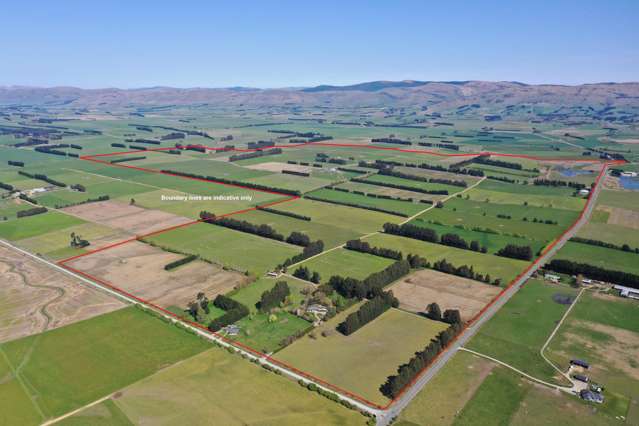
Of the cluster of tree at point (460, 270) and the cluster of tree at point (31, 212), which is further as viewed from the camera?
the cluster of tree at point (31, 212)

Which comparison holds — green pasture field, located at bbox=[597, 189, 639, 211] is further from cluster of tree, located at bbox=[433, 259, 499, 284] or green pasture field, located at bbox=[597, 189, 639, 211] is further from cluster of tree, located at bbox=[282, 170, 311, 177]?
cluster of tree, located at bbox=[282, 170, 311, 177]

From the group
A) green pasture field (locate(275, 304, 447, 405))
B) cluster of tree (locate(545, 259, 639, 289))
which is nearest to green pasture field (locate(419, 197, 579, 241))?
cluster of tree (locate(545, 259, 639, 289))

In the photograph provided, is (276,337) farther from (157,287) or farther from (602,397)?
(602,397)

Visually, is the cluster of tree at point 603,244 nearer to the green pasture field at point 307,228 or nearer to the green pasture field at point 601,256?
the green pasture field at point 601,256

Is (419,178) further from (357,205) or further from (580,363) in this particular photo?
(580,363)

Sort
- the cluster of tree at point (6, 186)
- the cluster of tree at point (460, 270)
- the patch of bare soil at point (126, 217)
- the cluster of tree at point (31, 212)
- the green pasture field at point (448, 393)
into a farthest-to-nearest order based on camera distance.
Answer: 1. the cluster of tree at point (6, 186)
2. the cluster of tree at point (31, 212)
3. the patch of bare soil at point (126, 217)
4. the cluster of tree at point (460, 270)
5. the green pasture field at point (448, 393)

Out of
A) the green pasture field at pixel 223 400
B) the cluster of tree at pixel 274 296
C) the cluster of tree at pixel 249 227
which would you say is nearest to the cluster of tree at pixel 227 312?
the cluster of tree at pixel 274 296

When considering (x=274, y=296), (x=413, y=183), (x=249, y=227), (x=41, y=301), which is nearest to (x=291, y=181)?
(x=413, y=183)
